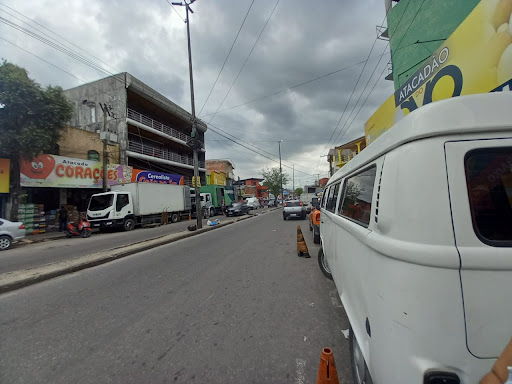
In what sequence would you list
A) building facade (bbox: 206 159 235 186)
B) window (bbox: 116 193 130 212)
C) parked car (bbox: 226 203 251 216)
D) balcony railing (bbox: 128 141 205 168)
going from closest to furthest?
window (bbox: 116 193 130 212), parked car (bbox: 226 203 251 216), balcony railing (bbox: 128 141 205 168), building facade (bbox: 206 159 235 186)

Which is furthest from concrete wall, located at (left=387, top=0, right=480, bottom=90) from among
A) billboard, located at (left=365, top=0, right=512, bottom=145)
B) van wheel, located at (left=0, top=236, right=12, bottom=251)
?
van wheel, located at (left=0, top=236, right=12, bottom=251)

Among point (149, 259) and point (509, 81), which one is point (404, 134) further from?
point (149, 259)

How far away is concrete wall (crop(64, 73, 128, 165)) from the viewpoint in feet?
77.1

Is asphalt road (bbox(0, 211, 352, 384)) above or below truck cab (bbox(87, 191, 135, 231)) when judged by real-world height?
below

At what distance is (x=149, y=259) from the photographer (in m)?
7.60

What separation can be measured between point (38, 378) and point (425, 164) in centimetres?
375

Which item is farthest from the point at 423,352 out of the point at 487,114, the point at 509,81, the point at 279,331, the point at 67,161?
the point at 67,161

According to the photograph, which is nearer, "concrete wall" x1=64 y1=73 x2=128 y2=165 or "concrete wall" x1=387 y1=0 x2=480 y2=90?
"concrete wall" x1=387 y1=0 x2=480 y2=90

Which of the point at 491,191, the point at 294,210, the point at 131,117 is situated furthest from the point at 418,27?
the point at 131,117

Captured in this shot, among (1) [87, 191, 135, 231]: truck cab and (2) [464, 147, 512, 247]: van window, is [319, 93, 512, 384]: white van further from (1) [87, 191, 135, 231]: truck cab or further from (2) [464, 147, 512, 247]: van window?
(1) [87, 191, 135, 231]: truck cab

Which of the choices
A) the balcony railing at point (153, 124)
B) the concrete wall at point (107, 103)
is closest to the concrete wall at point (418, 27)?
the balcony railing at point (153, 124)

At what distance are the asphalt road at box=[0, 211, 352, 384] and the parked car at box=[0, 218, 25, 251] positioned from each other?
Answer: 7.60 m

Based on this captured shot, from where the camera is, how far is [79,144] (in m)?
18.8

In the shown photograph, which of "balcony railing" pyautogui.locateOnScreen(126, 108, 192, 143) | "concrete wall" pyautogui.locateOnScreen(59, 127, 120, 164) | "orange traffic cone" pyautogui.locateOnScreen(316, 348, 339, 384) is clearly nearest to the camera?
"orange traffic cone" pyautogui.locateOnScreen(316, 348, 339, 384)
